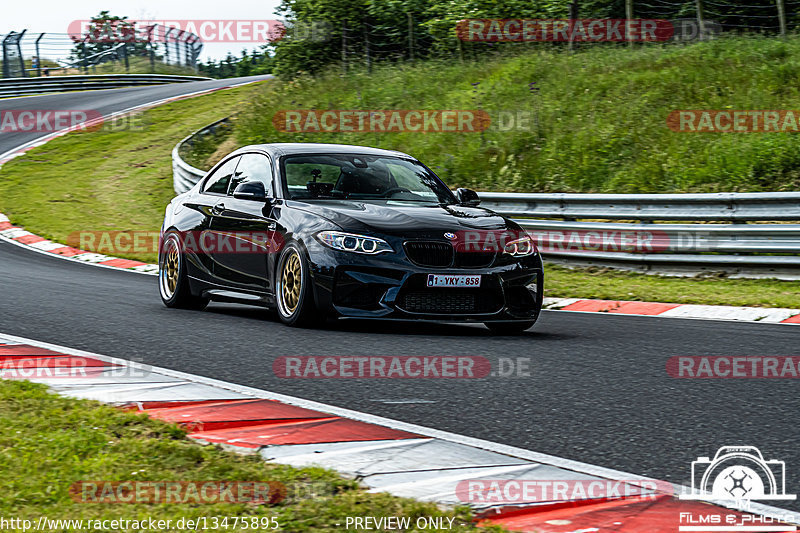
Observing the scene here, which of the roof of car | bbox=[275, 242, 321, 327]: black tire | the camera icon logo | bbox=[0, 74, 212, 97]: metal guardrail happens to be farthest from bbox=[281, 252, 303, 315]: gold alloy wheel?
bbox=[0, 74, 212, 97]: metal guardrail

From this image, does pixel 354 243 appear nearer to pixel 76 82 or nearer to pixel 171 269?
pixel 171 269

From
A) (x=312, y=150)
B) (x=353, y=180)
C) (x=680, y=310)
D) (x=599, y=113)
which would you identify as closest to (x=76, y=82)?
(x=599, y=113)

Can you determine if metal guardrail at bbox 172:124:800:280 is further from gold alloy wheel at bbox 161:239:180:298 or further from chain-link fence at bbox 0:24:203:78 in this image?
chain-link fence at bbox 0:24:203:78

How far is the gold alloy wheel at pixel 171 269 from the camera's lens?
9328 millimetres

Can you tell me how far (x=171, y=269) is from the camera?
9.46 meters

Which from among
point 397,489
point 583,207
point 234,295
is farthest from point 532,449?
point 583,207

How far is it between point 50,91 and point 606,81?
27510mm

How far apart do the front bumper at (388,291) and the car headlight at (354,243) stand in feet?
0.15

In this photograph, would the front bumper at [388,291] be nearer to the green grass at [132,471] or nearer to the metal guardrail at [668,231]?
the green grass at [132,471]

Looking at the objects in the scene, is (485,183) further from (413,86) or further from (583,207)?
(413,86)

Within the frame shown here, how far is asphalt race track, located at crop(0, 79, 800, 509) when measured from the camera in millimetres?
4332

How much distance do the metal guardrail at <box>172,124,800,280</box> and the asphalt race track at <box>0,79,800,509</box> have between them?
10.3ft

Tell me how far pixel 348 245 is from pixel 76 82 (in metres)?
37.2

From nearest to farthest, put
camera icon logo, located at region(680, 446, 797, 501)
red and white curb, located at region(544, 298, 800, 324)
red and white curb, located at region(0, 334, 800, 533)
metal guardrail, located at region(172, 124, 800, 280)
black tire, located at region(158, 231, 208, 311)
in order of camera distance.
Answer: red and white curb, located at region(0, 334, 800, 533)
camera icon logo, located at region(680, 446, 797, 501)
red and white curb, located at region(544, 298, 800, 324)
black tire, located at region(158, 231, 208, 311)
metal guardrail, located at region(172, 124, 800, 280)
